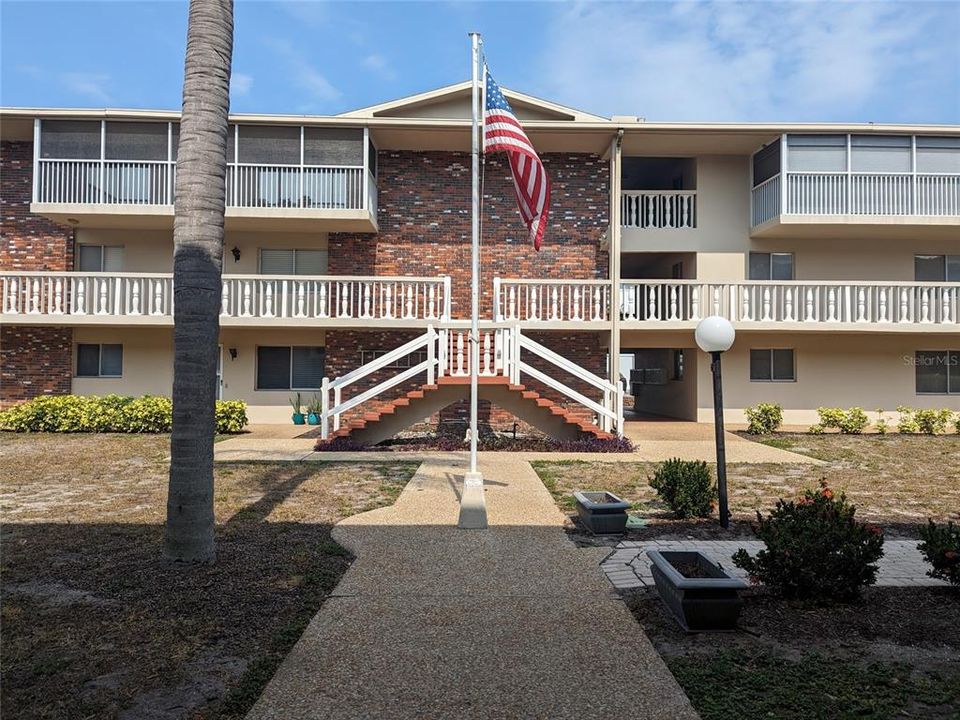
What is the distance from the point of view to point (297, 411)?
57.4 feet

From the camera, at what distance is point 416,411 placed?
13.7 meters

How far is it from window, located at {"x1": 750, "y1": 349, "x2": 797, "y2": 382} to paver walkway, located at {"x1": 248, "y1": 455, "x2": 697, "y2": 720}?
14.0 meters

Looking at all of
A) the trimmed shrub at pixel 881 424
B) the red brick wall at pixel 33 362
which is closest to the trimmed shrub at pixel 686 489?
the trimmed shrub at pixel 881 424

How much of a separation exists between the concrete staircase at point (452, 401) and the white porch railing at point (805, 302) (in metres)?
4.33

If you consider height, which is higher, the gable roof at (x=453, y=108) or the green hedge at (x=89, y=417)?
the gable roof at (x=453, y=108)

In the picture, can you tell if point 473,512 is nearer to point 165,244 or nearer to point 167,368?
point 167,368

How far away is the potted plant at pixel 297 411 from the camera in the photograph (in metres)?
17.4

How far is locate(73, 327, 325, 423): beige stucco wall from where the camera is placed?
17.8m

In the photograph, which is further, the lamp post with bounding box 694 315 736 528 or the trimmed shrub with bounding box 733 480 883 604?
the lamp post with bounding box 694 315 736 528

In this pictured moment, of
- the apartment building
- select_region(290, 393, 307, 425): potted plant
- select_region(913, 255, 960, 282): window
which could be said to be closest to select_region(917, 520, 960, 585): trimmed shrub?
the apartment building

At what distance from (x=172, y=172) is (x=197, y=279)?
12632 millimetres

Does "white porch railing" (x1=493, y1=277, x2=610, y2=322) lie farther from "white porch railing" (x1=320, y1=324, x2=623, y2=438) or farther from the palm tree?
the palm tree

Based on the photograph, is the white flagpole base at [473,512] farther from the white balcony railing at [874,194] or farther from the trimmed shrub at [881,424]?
the trimmed shrub at [881,424]

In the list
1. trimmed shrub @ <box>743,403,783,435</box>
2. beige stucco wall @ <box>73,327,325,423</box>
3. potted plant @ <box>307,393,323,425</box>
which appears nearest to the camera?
trimmed shrub @ <box>743,403,783,435</box>
